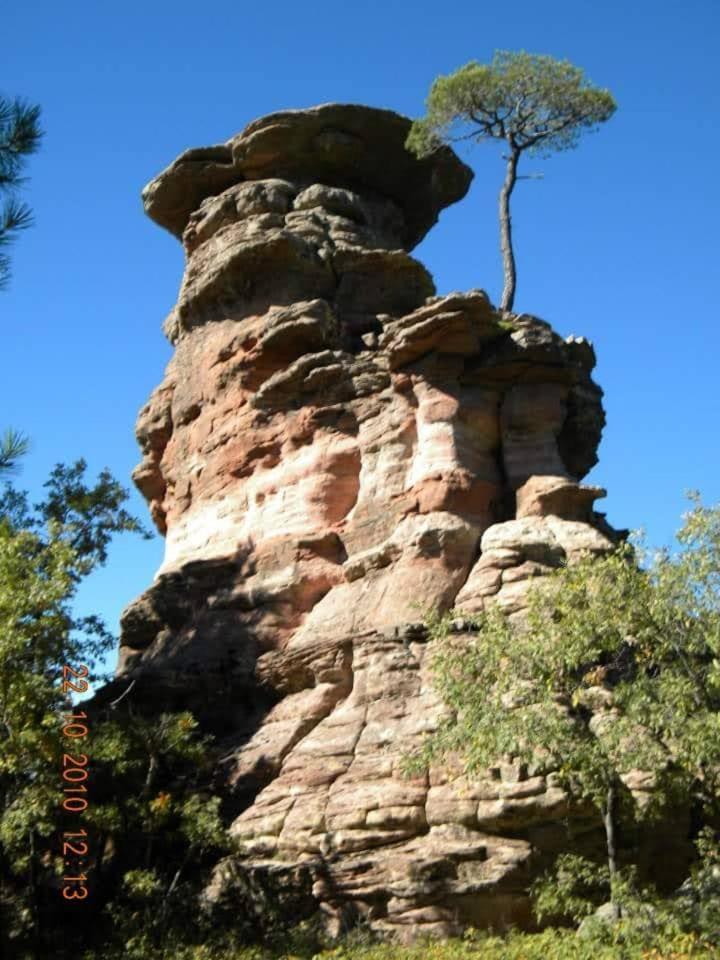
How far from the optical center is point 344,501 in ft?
90.8

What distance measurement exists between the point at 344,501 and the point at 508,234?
11.8 meters

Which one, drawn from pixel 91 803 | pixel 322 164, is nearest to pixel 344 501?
pixel 91 803

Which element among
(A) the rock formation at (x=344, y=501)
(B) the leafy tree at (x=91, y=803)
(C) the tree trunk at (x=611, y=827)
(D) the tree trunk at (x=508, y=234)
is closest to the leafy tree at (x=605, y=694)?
(C) the tree trunk at (x=611, y=827)

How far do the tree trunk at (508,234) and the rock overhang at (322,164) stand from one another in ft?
6.19

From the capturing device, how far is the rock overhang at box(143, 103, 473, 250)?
34.4 metres

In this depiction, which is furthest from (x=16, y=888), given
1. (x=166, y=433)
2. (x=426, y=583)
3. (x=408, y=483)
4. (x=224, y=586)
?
(x=166, y=433)

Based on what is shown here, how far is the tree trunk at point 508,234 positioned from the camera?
33.1 meters

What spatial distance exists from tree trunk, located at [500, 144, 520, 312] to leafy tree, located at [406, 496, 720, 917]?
14.2 metres

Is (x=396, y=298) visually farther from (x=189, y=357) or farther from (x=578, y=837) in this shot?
(x=578, y=837)
